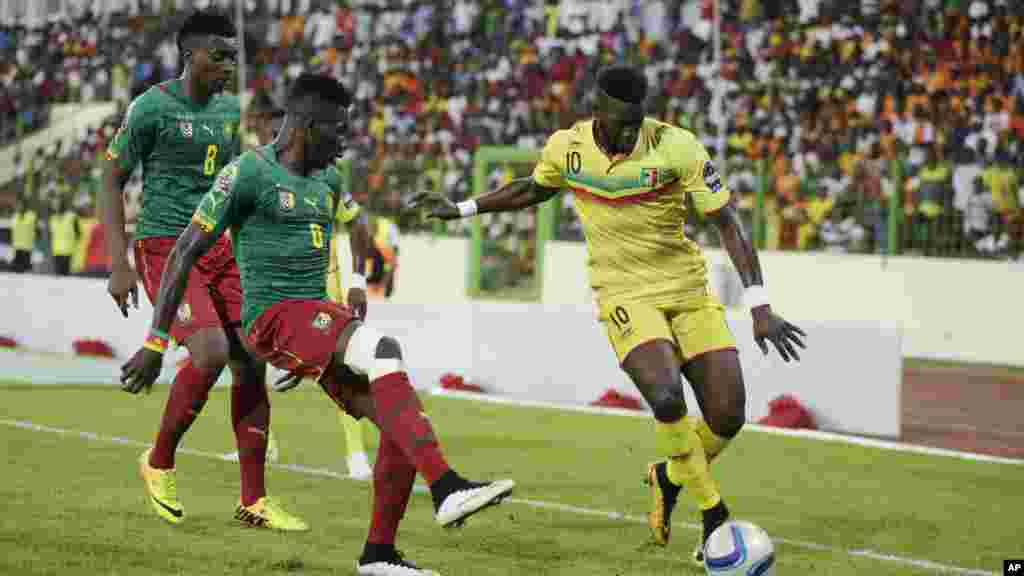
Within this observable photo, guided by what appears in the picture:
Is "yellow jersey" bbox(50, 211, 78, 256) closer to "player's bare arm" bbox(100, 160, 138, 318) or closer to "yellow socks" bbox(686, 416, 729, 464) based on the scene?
"player's bare arm" bbox(100, 160, 138, 318)

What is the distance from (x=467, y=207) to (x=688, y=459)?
1875 mm

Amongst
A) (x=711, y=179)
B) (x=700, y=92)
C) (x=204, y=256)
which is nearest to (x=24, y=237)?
(x=700, y=92)

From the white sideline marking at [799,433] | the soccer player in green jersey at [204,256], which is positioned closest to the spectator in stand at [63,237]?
the white sideline marking at [799,433]

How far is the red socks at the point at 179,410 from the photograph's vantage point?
8344mm

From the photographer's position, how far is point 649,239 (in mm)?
8312

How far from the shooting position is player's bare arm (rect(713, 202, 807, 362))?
7723 mm

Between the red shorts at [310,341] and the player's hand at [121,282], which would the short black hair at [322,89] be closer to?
the red shorts at [310,341]

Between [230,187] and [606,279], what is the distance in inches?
83.7

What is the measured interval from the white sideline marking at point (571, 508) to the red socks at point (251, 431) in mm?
1764

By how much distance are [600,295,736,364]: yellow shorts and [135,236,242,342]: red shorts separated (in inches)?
74.3

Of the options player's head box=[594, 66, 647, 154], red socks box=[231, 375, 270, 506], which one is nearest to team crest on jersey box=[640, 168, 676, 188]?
player's head box=[594, 66, 647, 154]

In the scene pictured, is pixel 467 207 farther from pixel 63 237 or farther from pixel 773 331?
pixel 63 237

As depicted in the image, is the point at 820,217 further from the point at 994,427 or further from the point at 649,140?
the point at 649,140

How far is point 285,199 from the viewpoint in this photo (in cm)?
727
